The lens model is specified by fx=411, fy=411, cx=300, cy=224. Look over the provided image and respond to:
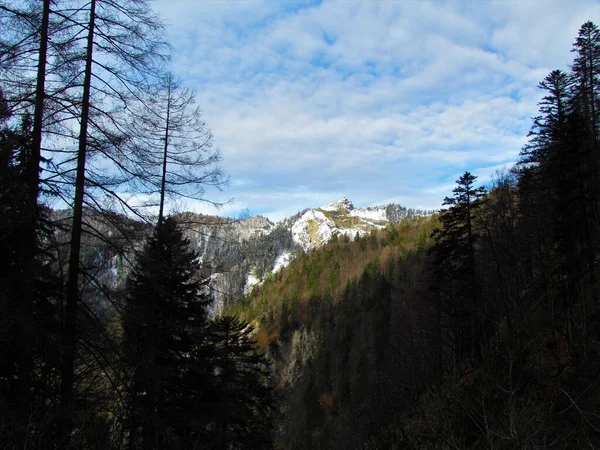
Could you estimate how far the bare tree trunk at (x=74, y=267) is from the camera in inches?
235

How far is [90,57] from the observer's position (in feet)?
22.2

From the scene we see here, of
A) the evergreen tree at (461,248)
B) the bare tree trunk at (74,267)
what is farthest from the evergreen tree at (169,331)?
the evergreen tree at (461,248)

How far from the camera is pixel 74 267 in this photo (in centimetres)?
639

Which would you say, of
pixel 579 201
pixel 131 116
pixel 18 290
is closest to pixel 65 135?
pixel 131 116

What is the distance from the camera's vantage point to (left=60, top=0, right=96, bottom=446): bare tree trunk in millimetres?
5980

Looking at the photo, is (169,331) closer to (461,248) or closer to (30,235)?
(30,235)

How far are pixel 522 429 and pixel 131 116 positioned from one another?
22.9 ft

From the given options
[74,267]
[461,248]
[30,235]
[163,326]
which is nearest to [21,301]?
[74,267]

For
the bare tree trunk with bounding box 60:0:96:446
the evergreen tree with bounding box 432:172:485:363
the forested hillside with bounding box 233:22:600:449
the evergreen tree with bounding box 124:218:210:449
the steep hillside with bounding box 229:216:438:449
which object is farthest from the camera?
the steep hillside with bounding box 229:216:438:449

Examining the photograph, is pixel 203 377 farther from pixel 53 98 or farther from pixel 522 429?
pixel 522 429

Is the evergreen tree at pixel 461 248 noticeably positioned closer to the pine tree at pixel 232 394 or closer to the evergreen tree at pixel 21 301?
the pine tree at pixel 232 394

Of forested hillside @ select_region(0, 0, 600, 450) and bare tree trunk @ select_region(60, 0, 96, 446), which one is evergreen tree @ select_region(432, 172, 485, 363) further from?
bare tree trunk @ select_region(60, 0, 96, 446)

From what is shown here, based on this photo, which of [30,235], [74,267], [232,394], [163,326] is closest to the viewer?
[30,235]

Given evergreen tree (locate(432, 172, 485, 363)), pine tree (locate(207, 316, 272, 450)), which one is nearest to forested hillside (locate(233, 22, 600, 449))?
evergreen tree (locate(432, 172, 485, 363))
